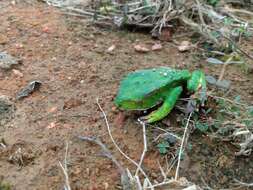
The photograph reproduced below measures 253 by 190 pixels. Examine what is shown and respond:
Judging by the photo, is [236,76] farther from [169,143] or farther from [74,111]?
[74,111]

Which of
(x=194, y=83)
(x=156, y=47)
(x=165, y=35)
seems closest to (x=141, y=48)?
(x=156, y=47)

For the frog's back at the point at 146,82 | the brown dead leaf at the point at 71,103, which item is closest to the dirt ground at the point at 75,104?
the brown dead leaf at the point at 71,103

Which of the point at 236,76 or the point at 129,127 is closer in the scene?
the point at 129,127

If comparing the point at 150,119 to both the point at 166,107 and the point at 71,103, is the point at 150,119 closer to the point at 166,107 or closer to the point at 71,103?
the point at 166,107

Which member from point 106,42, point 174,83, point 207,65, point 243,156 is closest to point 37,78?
point 106,42

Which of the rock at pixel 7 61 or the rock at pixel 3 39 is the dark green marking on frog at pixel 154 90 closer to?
the rock at pixel 7 61

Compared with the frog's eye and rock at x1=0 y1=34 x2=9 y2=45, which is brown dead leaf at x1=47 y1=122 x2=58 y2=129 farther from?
rock at x1=0 y1=34 x2=9 y2=45

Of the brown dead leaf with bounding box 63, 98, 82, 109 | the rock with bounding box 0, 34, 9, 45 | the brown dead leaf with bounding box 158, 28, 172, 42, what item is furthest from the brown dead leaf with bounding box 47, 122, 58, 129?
the brown dead leaf with bounding box 158, 28, 172, 42

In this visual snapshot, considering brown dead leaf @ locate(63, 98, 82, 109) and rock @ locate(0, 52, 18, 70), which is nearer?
brown dead leaf @ locate(63, 98, 82, 109)
